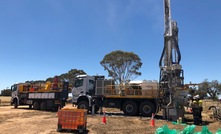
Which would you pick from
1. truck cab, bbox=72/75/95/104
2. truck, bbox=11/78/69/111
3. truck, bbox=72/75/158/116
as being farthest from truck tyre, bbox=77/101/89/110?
truck, bbox=11/78/69/111

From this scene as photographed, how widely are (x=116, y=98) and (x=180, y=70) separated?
6.03 m

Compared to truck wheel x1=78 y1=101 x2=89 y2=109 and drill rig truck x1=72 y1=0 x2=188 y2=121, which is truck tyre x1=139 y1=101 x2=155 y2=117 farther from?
truck wheel x1=78 y1=101 x2=89 y2=109

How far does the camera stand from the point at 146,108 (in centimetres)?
1972

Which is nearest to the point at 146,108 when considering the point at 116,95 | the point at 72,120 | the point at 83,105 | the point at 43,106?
the point at 116,95

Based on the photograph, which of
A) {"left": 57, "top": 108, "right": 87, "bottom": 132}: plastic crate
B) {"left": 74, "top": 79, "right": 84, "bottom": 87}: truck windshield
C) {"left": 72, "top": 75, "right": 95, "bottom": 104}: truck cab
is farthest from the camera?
{"left": 74, "top": 79, "right": 84, "bottom": 87}: truck windshield

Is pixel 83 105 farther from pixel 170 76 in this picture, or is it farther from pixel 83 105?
pixel 170 76

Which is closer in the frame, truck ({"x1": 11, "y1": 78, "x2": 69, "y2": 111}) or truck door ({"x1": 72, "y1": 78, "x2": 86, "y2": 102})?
truck door ({"x1": 72, "y1": 78, "x2": 86, "y2": 102})

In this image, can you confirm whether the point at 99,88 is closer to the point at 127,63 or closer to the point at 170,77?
the point at 170,77

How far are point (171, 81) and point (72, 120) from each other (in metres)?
9.36

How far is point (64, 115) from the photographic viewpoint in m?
12.1

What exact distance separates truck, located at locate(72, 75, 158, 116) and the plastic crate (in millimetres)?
8728

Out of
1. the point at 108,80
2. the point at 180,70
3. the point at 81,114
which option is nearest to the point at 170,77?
the point at 180,70

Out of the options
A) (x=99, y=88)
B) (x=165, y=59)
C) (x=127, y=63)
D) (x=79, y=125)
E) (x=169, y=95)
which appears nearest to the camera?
(x=79, y=125)

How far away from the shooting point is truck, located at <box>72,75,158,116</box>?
19703mm
